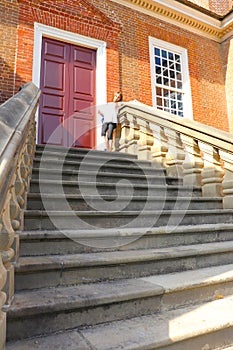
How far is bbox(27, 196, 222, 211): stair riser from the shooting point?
2400mm

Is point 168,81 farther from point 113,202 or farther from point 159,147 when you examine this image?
point 113,202

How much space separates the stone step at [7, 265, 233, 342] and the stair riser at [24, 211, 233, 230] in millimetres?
633

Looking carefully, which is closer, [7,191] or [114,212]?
[7,191]

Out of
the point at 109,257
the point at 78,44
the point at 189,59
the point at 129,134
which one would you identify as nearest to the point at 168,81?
the point at 189,59

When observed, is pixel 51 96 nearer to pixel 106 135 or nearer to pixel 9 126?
pixel 106 135

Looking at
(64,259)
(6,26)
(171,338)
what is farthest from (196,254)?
(6,26)

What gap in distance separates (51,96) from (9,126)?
4.55 metres

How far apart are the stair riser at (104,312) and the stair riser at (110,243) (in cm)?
56

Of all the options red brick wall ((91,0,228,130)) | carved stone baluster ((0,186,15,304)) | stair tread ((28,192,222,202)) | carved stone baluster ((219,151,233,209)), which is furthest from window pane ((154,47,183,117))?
carved stone baluster ((0,186,15,304))

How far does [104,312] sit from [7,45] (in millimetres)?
5323

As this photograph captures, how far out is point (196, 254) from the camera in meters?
2.16

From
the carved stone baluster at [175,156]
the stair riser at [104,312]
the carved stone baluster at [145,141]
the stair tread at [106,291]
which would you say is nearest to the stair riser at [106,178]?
the carved stone baluster at [175,156]

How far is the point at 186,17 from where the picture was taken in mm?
7523

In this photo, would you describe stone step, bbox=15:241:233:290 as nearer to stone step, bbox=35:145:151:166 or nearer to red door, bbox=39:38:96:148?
stone step, bbox=35:145:151:166
